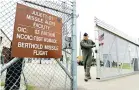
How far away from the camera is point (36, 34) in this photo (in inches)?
137

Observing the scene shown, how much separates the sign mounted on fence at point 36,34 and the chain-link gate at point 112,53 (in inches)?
165

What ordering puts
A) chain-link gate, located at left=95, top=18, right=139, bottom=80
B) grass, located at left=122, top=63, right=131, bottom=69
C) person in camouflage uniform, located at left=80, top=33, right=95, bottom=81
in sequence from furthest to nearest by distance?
grass, located at left=122, top=63, right=131, bottom=69, chain-link gate, located at left=95, top=18, right=139, bottom=80, person in camouflage uniform, located at left=80, top=33, right=95, bottom=81

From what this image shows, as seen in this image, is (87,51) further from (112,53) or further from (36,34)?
(36,34)

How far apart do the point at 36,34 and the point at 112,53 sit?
6533 millimetres

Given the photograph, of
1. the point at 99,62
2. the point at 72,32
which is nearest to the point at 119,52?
the point at 99,62

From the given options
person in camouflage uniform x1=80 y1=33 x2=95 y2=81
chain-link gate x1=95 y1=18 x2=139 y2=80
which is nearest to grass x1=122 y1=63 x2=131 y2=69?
chain-link gate x1=95 y1=18 x2=139 y2=80

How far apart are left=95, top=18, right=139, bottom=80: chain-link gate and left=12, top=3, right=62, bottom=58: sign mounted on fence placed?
13.8 feet

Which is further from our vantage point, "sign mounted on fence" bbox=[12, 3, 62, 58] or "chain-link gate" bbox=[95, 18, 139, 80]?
"chain-link gate" bbox=[95, 18, 139, 80]

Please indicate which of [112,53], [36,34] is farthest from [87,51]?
[36,34]

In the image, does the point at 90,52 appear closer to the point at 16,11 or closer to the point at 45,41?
the point at 45,41

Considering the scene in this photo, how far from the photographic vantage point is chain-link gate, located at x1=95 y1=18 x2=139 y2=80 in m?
8.02

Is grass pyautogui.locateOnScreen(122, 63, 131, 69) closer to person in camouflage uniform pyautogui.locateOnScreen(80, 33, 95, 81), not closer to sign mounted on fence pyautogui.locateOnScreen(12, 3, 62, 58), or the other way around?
person in camouflage uniform pyautogui.locateOnScreen(80, 33, 95, 81)

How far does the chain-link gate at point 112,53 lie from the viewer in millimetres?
8023

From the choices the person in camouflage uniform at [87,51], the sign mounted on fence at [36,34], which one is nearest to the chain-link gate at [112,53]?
the person in camouflage uniform at [87,51]
